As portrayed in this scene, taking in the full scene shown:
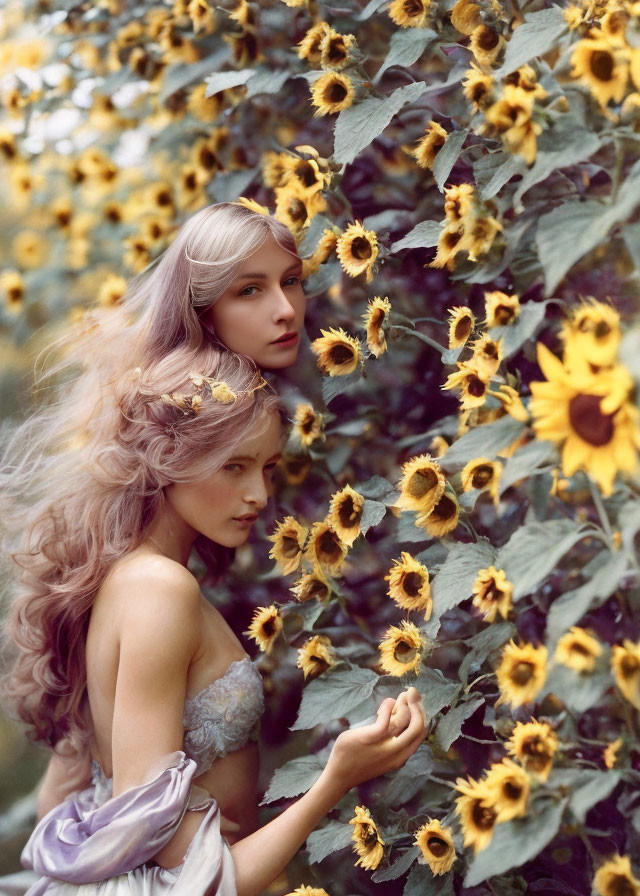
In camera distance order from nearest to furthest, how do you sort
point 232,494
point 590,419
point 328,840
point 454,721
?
point 590,419 → point 454,721 → point 328,840 → point 232,494

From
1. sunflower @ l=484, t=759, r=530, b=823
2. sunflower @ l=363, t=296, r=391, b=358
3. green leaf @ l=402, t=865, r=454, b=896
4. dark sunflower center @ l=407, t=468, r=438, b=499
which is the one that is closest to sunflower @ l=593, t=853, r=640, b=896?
sunflower @ l=484, t=759, r=530, b=823

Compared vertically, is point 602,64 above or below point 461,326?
above

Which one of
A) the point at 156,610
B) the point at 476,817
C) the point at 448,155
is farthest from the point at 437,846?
the point at 448,155

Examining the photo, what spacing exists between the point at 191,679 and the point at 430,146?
76 cm

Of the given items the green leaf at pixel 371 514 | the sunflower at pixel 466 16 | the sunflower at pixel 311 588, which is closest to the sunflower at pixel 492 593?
the green leaf at pixel 371 514

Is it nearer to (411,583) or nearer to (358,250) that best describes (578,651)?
(411,583)

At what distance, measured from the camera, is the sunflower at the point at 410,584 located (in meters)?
1.07

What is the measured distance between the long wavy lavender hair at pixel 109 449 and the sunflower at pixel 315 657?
0.90 feet

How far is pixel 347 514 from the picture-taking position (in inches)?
47.3

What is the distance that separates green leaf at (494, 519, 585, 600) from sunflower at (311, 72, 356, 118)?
632mm

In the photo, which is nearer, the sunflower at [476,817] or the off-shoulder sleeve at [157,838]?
the sunflower at [476,817]

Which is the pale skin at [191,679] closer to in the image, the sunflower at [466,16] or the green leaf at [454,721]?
the green leaf at [454,721]

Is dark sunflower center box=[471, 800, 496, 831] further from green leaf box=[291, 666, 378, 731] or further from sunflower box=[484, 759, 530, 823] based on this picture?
green leaf box=[291, 666, 378, 731]

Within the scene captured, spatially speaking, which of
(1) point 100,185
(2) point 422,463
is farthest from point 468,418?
(1) point 100,185
